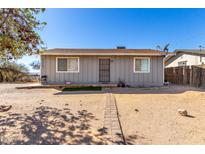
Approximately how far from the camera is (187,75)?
11.8 metres

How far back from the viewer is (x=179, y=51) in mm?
17891

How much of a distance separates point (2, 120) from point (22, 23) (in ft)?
10.4

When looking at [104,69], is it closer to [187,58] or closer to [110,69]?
[110,69]

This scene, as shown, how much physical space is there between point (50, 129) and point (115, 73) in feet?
26.3

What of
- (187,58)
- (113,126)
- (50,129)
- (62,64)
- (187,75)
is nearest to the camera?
(50,129)

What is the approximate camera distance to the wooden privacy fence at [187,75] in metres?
10.3

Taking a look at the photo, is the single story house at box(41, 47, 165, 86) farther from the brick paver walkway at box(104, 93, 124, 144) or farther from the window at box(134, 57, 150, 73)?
the brick paver walkway at box(104, 93, 124, 144)

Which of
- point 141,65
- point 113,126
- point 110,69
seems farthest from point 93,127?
point 141,65

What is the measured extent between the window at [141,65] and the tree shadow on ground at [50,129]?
24.4 feet

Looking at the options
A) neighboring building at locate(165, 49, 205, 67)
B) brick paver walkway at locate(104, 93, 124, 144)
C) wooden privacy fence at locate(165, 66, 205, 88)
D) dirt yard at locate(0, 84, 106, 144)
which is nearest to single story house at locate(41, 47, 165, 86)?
wooden privacy fence at locate(165, 66, 205, 88)

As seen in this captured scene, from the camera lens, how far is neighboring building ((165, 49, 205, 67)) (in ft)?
48.8

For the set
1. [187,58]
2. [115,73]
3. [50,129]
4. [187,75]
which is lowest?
[50,129]
